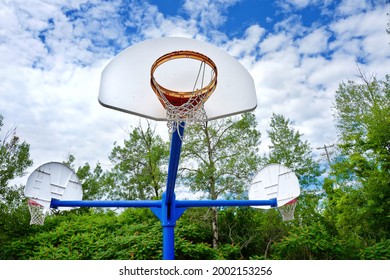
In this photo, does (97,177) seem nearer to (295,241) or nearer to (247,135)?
(247,135)

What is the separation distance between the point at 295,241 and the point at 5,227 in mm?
9539

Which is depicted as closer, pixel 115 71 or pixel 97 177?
pixel 115 71

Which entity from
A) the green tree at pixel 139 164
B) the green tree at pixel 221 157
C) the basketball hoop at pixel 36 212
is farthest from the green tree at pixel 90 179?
the basketball hoop at pixel 36 212

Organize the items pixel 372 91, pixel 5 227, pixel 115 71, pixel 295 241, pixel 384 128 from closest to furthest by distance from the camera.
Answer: pixel 115 71, pixel 295 241, pixel 384 128, pixel 5 227, pixel 372 91

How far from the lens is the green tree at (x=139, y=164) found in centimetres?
1349

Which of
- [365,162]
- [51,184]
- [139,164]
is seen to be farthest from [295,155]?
[51,184]

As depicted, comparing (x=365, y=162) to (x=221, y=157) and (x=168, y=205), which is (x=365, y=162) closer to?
(x=221, y=157)

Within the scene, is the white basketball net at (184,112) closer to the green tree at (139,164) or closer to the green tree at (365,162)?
the green tree at (365,162)

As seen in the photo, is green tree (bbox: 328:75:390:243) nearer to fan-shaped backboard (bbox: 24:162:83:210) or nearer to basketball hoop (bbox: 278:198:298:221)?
basketball hoop (bbox: 278:198:298:221)

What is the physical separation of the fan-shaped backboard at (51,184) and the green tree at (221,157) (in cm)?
499

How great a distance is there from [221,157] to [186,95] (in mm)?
7538

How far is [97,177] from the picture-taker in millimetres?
18094

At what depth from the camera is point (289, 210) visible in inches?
232

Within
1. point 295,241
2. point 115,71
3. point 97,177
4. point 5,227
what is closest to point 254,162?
point 295,241
